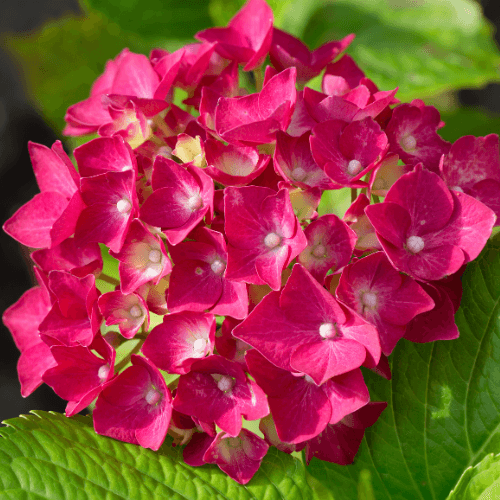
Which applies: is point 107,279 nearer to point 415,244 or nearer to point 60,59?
point 415,244

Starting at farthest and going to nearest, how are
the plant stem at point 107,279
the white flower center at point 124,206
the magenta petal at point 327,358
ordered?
the plant stem at point 107,279, the white flower center at point 124,206, the magenta petal at point 327,358

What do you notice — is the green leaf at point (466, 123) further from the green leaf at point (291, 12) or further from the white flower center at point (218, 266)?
the white flower center at point (218, 266)

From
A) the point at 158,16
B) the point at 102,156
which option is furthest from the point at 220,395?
the point at 158,16

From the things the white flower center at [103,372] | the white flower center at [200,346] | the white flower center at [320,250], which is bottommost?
the white flower center at [103,372]

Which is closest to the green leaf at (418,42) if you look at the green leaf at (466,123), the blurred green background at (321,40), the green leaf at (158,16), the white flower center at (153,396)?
the blurred green background at (321,40)

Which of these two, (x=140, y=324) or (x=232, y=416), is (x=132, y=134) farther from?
(x=232, y=416)

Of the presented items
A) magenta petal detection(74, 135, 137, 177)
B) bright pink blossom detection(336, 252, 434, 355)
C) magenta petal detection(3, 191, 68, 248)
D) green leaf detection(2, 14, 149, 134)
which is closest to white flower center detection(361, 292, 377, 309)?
bright pink blossom detection(336, 252, 434, 355)

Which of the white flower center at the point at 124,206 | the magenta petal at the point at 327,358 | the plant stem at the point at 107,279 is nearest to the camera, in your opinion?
the magenta petal at the point at 327,358

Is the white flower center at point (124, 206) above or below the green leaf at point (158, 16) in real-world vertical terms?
above

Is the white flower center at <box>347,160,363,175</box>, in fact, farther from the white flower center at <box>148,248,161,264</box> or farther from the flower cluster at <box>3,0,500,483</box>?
the white flower center at <box>148,248,161,264</box>
